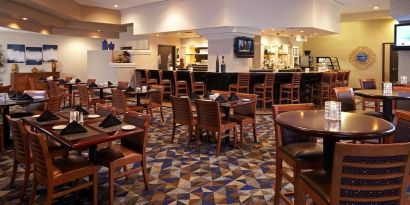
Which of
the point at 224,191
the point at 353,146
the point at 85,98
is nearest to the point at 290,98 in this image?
the point at 85,98

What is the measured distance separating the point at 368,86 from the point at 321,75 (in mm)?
3266

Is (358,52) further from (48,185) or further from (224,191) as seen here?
(48,185)

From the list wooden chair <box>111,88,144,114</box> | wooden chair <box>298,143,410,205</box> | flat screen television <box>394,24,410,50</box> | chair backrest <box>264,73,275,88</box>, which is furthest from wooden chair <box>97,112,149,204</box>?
flat screen television <box>394,24,410,50</box>

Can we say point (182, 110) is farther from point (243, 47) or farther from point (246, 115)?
point (243, 47)

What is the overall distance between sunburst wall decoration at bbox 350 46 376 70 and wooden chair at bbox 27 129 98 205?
15.3 m

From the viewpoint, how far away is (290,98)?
363 inches

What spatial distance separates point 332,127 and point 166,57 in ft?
39.3

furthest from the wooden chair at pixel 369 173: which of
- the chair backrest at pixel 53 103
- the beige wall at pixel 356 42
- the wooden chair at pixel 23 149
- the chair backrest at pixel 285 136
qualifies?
the beige wall at pixel 356 42

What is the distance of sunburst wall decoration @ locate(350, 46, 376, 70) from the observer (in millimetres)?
15185

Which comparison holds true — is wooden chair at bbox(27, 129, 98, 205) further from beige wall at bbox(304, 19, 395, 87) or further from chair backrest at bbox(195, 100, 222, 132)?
beige wall at bbox(304, 19, 395, 87)

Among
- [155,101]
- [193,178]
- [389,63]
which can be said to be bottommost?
[193,178]

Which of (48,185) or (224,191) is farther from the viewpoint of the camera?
(224,191)

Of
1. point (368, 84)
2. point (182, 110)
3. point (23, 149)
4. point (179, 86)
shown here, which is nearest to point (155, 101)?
point (182, 110)

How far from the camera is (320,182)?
223cm
